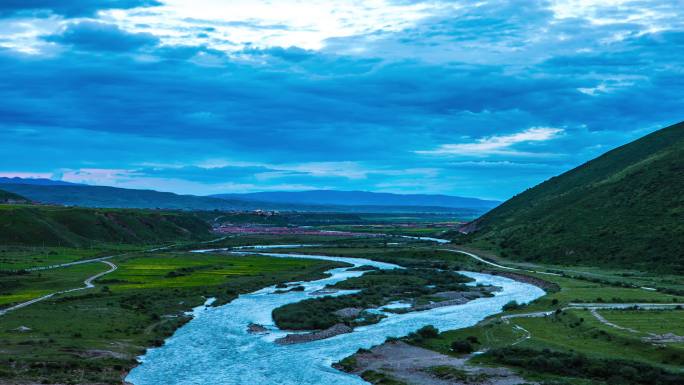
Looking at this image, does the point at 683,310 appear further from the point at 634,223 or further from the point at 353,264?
the point at 353,264

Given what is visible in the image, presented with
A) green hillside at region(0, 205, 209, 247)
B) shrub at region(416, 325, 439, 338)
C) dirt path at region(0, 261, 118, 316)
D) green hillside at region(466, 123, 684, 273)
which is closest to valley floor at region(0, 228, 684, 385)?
shrub at region(416, 325, 439, 338)

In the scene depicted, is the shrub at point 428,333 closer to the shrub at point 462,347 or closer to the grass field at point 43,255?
the shrub at point 462,347

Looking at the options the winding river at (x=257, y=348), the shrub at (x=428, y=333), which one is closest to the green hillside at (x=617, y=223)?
the winding river at (x=257, y=348)

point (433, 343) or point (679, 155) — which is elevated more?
point (679, 155)

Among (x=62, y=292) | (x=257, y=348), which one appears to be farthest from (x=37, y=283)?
(x=257, y=348)

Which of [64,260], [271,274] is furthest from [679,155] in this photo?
[64,260]

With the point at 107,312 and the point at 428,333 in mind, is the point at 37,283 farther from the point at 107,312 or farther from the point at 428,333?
the point at 428,333
